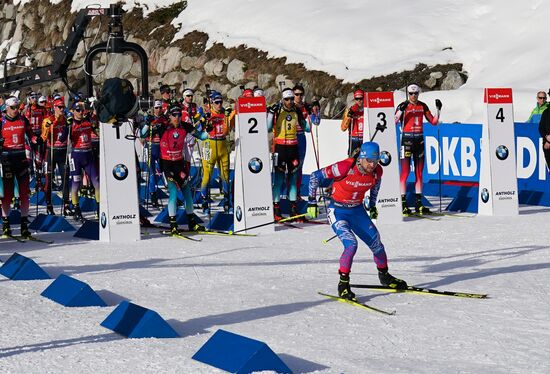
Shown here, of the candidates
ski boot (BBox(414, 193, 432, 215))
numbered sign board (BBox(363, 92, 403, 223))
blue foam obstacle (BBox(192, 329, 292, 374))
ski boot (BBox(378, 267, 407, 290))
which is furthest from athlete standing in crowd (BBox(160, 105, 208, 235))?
blue foam obstacle (BBox(192, 329, 292, 374))

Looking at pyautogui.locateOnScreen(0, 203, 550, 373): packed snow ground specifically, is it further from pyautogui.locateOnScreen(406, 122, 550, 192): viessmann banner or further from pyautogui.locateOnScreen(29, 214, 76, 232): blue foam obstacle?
pyautogui.locateOnScreen(406, 122, 550, 192): viessmann banner

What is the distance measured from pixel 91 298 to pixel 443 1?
91.9 feet

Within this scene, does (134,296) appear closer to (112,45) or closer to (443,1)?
(112,45)

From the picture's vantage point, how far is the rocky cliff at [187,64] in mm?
32406

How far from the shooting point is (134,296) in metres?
11.6

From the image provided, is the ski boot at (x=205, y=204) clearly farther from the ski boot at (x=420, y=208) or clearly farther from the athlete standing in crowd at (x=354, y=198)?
the athlete standing in crowd at (x=354, y=198)

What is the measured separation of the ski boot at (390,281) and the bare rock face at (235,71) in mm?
25640

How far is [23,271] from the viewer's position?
41.9 feet

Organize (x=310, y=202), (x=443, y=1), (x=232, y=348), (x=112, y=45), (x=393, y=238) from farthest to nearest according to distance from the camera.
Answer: (x=443, y=1) → (x=393, y=238) → (x=112, y=45) → (x=310, y=202) → (x=232, y=348)

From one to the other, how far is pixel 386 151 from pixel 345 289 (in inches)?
276

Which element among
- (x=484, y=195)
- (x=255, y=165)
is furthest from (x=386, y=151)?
(x=255, y=165)

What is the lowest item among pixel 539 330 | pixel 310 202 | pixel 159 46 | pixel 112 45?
pixel 539 330

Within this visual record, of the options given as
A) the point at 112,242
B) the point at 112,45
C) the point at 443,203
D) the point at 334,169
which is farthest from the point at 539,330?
the point at 443,203

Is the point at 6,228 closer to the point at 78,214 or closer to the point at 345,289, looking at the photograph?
the point at 78,214
